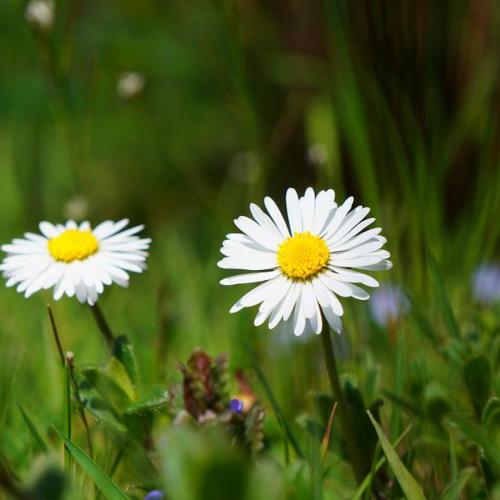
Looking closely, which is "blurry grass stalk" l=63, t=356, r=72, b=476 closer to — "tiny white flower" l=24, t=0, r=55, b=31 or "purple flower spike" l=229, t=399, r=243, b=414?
"purple flower spike" l=229, t=399, r=243, b=414

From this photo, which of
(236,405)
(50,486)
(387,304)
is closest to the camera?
(50,486)

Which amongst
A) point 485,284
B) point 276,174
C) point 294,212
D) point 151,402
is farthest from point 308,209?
point 276,174

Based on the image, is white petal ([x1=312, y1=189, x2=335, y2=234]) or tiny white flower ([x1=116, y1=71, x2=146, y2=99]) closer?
white petal ([x1=312, y1=189, x2=335, y2=234])

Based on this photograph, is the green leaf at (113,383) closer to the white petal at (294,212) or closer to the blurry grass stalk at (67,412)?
the blurry grass stalk at (67,412)

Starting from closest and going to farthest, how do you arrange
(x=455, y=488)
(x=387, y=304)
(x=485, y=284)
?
(x=455, y=488) < (x=387, y=304) < (x=485, y=284)

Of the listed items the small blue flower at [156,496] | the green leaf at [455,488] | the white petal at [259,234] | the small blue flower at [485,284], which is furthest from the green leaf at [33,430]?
the small blue flower at [485,284]

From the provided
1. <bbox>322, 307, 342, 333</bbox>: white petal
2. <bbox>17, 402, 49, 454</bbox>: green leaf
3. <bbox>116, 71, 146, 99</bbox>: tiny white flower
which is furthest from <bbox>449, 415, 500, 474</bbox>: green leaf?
<bbox>116, 71, 146, 99</bbox>: tiny white flower

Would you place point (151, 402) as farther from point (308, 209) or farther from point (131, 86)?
point (131, 86)
